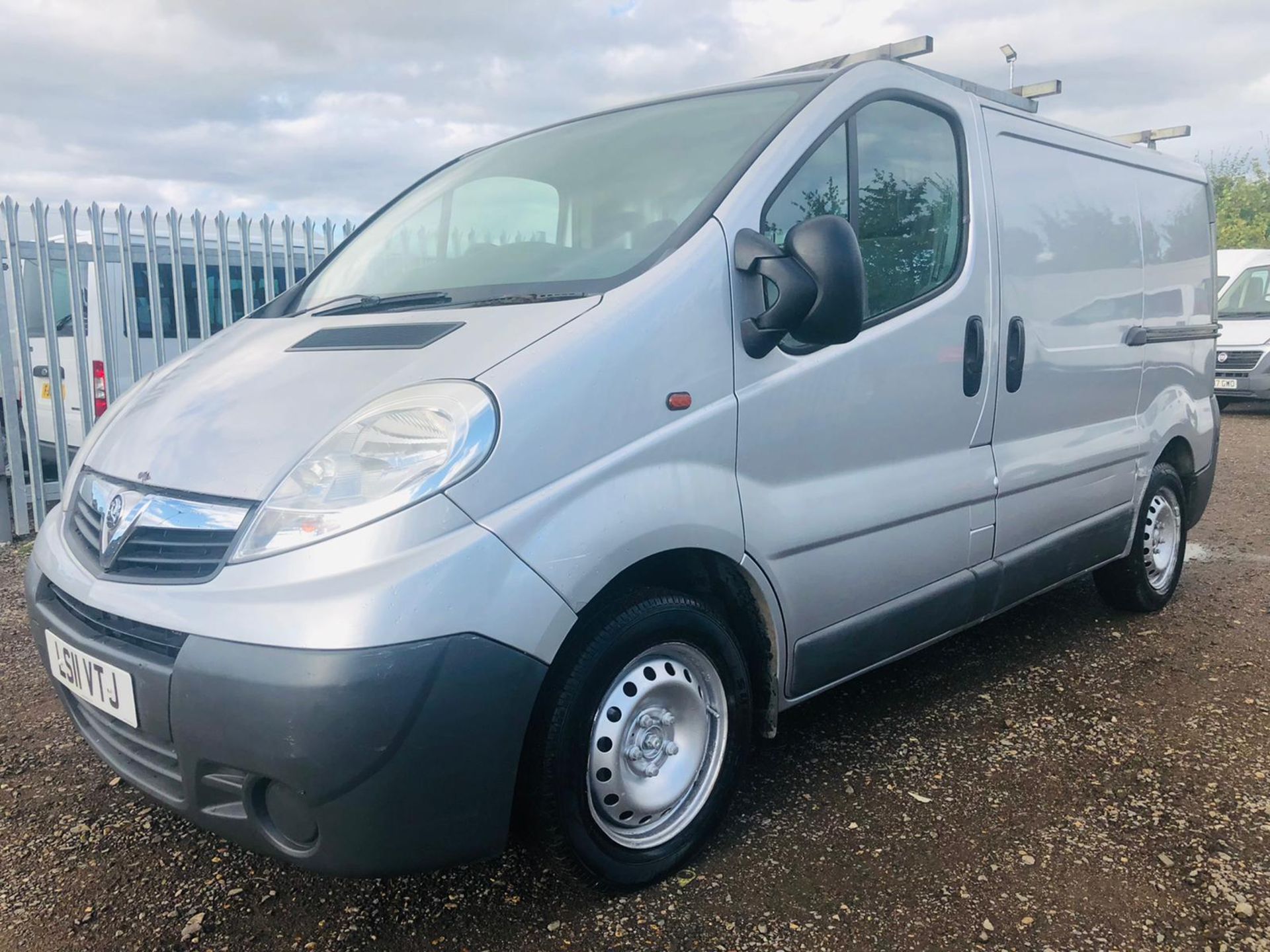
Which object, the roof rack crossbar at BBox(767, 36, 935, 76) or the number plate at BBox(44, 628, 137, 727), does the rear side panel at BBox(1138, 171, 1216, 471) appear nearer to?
the roof rack crossbar at BBox(767, 36, 935, 76)

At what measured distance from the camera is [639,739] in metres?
2.23

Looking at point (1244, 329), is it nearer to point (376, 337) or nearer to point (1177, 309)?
point (1177, 309)

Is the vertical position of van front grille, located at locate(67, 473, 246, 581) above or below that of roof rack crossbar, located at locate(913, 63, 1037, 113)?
below

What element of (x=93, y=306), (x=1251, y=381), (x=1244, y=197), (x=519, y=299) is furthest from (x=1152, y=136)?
(x=1244, y=197)

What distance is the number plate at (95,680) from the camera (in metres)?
1.94

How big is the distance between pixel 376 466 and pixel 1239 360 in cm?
1296

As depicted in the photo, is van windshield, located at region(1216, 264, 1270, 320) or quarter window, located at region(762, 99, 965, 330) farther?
van windshield, located at region(1216, 264, 1270, 320)

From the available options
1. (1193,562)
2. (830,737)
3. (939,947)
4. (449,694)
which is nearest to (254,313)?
(449,694)

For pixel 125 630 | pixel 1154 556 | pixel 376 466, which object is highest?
pixel 376 466

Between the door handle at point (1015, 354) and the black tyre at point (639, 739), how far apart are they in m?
1.45

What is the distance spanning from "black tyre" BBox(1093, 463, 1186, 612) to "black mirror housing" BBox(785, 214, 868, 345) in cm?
250

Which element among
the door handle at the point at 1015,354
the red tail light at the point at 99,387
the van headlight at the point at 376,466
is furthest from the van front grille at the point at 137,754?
the red tail light at the point at 99,387

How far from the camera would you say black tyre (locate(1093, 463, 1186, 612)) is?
422 centimetres

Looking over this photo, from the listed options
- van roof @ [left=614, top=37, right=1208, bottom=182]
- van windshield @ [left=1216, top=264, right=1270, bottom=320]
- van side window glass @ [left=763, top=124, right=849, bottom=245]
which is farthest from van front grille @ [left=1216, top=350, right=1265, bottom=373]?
van side window glass @ [left=763, top=124, right=849, bottom=245]
